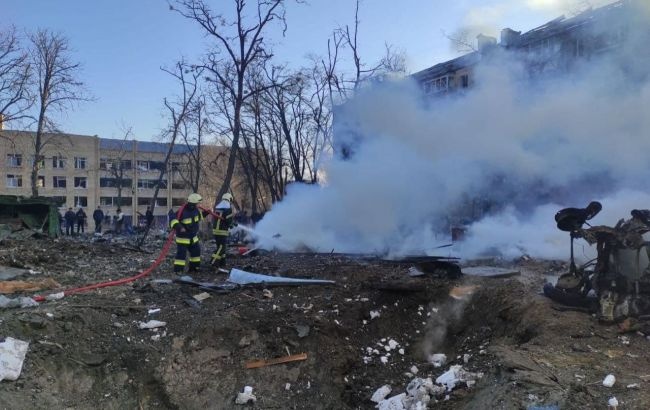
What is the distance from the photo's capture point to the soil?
466 cm

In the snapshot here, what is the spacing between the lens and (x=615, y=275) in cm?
618

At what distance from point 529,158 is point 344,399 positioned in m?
8.34

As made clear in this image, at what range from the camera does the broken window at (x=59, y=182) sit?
65.1 meters

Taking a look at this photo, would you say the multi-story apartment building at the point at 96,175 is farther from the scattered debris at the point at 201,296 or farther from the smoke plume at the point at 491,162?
the scattered debris at the point at 201,296

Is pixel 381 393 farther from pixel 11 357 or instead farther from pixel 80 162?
pixel 80 162

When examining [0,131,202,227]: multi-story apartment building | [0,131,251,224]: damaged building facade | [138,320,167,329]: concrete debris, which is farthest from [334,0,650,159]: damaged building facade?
[0,131,202,227]: multi-story apartment building

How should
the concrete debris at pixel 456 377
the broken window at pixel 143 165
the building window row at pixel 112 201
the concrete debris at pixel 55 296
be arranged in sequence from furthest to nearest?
the broken window at pixel 143 165 → the building window row at pixel 112 201 → the concrete debris at pixel 55 296 → the concrete debris at pixel 456 377

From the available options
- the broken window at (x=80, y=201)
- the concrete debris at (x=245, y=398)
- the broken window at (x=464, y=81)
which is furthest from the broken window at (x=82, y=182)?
the concrete debris at (x=245, y=398)

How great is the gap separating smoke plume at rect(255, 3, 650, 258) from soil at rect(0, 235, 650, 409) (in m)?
4.53

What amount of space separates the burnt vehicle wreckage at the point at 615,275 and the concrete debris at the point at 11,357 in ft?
21.1

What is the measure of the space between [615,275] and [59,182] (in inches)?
2784

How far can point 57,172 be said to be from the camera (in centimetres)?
6506

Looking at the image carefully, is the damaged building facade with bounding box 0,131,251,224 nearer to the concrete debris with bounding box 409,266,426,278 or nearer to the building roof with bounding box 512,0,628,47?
the building roof with bounding box 512,0,628,47

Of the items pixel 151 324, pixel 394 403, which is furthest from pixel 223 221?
pixel 394 403
